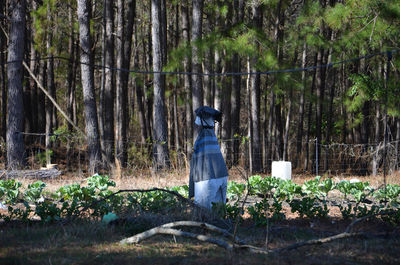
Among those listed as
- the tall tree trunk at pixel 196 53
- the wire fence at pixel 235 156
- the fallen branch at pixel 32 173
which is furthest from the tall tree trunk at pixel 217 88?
the fallen branch at pixel 32 173

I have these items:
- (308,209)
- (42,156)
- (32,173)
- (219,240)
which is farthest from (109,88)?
(219,240)

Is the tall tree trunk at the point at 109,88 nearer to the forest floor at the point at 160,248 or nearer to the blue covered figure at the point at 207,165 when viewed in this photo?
the blue covered figure at the point at 207,165

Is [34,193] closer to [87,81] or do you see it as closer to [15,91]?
[15,91]

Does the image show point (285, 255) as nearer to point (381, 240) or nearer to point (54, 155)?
point (381, 240)

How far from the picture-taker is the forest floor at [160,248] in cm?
419

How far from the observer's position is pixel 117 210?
641 centimetres

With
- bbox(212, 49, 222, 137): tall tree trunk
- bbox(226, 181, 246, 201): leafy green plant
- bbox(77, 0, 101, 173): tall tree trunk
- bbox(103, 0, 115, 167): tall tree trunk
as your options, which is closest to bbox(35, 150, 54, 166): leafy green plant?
bbox(77, 0, 101, 173): tall tree trunk

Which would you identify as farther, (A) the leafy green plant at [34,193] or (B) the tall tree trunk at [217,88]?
(B) the tall tree trunk at [217,88]

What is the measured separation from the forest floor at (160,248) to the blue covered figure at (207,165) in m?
0.76

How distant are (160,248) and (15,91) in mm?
9869

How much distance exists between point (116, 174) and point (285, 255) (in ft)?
24.4

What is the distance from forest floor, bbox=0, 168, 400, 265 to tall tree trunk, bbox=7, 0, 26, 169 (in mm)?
7386

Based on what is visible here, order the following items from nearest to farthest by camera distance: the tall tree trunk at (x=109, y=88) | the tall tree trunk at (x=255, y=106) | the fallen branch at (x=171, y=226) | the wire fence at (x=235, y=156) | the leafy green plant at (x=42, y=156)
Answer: the fallen branch at (x=171, y=226), the wire fence at (x=235, y=156), the leafy green plant at (x=42, y=156), the tall tree trunk at (x=255, y=106), the tall tree trunk at (x=109, y=88)

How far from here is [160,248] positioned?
4777 millimetres
